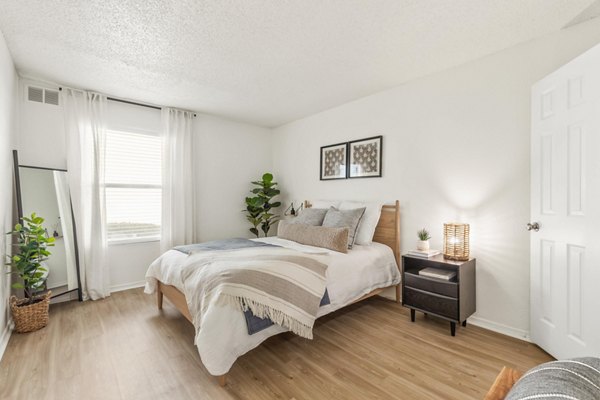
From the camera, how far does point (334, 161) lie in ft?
13.3

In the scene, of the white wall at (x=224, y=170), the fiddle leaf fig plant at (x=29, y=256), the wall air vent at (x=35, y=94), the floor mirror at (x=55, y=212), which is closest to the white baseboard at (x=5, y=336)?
the fiddle leaf fig plant at (x=29, y=256)

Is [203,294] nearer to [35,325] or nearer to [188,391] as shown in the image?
[188,391]

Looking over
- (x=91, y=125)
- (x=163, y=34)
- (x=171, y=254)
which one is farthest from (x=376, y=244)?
(x=91, y=125)

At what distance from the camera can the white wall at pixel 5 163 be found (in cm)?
228

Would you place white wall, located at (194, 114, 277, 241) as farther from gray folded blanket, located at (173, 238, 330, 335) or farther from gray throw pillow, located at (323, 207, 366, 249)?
gray throw pillow, located at (323, 207, 366, 249)

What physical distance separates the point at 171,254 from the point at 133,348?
867mm

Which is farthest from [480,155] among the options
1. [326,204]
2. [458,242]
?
[326,204]

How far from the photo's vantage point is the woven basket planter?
243 cm

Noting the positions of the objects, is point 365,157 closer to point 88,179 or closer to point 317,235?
point 317,235

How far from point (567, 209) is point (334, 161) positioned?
2.61 m

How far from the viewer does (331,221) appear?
127 inches

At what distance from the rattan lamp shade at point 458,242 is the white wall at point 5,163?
381cm

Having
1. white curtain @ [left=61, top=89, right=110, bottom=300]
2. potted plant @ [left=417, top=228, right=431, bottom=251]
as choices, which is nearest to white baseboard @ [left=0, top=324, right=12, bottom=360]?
white curtain @ [left=61, top=89, right=110, bottom=300]

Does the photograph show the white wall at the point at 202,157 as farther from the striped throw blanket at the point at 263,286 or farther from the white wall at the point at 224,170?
the striped throw blanket at the point at 263,286
